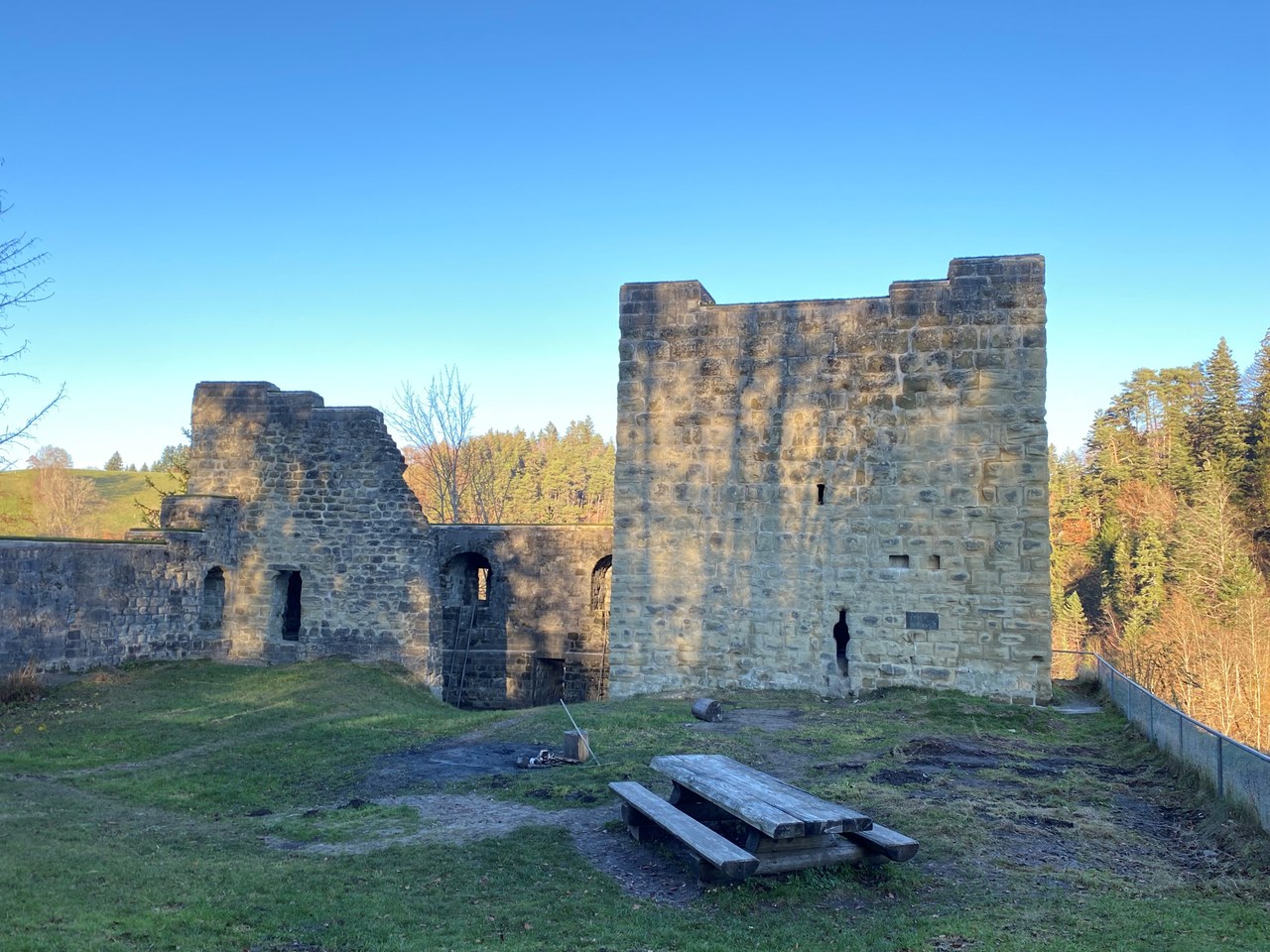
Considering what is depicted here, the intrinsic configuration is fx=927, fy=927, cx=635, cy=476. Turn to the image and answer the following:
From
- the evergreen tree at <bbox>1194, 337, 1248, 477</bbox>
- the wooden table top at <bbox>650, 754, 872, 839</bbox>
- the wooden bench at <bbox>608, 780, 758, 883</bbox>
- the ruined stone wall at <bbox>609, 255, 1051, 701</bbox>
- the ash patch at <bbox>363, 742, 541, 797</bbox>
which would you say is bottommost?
the ash patch at <bbox>363, 742, 541, 797</bbox>

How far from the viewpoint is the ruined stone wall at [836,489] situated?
13.6 m

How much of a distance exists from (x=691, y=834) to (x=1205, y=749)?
16.6ft

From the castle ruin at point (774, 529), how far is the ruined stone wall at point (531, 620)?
73.6 inches

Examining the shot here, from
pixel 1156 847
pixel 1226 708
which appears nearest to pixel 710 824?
pixel 1156 847

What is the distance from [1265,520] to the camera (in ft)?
154

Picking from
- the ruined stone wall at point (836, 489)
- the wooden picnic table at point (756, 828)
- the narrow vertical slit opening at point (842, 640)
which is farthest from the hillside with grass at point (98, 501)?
the wooden picnic table at point (756, 828)

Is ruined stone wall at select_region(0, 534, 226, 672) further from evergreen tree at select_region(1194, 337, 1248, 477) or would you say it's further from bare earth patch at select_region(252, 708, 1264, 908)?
evergreen tree at select_region(1194, 337, 1248, 477)

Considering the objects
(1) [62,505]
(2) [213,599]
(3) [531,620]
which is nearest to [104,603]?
(2) [213,599]

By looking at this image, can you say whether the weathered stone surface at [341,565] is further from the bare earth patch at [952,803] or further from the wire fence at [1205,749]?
the wire fence at [1205,749]

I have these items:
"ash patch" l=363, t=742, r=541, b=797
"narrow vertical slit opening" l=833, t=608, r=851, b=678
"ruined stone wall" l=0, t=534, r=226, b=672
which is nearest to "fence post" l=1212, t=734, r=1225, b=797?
"narrow vertical slit opening" l=833, t=608, r=851, b=678

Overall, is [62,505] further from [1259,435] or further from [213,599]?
[1259,435]

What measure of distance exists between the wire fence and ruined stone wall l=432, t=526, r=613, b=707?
1027 centimetres

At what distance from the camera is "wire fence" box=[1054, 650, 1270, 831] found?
6.88m

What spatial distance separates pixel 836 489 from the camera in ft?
47.4
